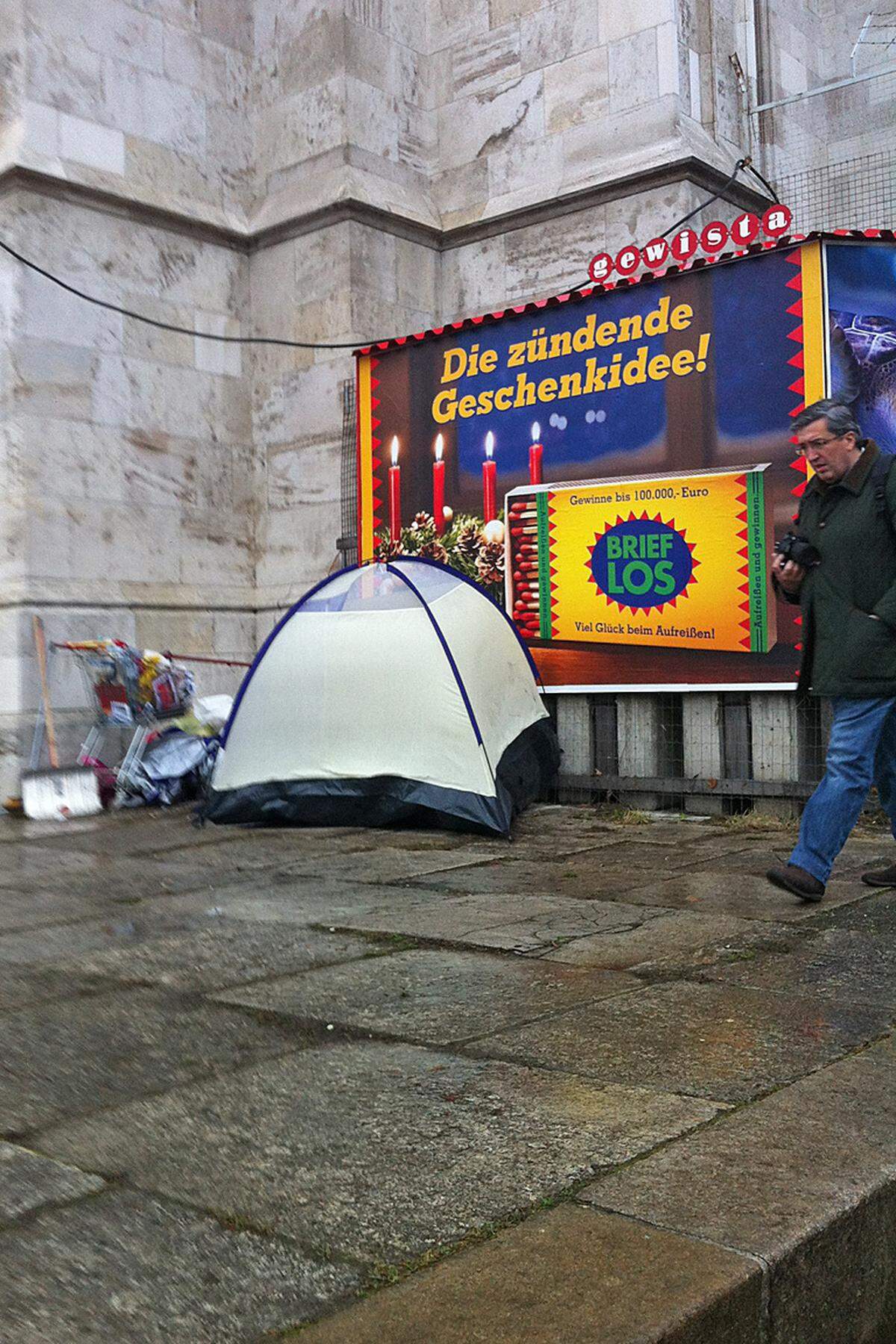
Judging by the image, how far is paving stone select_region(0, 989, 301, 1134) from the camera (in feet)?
9.93

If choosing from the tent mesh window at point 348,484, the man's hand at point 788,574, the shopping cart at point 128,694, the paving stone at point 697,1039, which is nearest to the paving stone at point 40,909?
the paving stone at point 697,1039

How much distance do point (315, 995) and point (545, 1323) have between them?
2071 millimetres

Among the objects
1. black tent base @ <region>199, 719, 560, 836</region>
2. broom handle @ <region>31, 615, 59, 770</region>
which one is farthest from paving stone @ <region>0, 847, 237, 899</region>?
broom handle @ <region>31, 615, 59, 770</region>

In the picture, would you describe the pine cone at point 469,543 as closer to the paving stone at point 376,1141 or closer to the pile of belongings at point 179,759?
the pile of belongings at point 179,759

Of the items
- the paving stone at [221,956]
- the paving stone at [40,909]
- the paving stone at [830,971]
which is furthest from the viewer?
the paving stone at [40,909]

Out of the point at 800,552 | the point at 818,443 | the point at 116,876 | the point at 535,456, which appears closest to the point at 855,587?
the point at 800,552

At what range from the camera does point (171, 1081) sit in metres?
3.12

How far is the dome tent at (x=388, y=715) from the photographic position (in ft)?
24.7

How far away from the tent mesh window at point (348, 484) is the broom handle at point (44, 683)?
2453mm

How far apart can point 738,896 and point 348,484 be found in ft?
20.2

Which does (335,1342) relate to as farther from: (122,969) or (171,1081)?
(122,969)

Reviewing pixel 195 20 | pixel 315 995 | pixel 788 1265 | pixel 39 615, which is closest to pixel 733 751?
pixel 315 995

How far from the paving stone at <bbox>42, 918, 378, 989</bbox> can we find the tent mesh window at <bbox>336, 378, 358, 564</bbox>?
19.2 feet

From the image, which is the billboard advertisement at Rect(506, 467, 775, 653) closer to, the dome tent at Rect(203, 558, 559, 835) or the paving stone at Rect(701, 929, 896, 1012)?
the dome tent at Rect(203, 558, 559, 835)
